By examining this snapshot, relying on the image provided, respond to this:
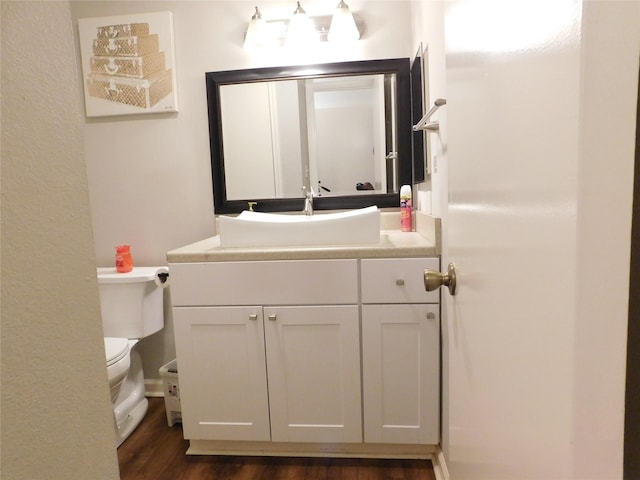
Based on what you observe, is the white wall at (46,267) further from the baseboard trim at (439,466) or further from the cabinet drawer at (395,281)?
the baseboard trim at (439,466)

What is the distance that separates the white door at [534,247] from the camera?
31 cm

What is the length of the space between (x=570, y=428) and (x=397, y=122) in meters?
1.71

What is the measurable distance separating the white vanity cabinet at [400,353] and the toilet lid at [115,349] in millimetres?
1035

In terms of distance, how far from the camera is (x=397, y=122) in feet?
6.19

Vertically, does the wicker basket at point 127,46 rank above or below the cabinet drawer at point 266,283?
above

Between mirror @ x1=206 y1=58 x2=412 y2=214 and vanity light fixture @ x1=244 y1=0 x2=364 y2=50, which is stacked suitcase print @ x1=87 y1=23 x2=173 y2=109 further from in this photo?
vanity light fixture @ x1=244 y1=0 x2=364 y2=50

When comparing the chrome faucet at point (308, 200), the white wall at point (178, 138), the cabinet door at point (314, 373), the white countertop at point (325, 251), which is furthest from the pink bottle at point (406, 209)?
the white wall at point (178, 138)

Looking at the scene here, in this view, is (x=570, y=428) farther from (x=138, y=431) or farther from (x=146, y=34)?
(x=146, y=34)

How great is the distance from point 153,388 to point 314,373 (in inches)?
45.6

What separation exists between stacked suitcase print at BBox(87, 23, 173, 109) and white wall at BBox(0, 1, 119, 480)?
161 centimetres

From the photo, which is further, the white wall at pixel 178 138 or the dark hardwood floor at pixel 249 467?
the white wall at pixel 178 138

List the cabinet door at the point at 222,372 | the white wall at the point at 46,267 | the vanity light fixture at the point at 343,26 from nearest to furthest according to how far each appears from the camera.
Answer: the white wall at the point at 46,267
the cabinet door at the point at 222,372
the vanity light fixture at the point at 343,26

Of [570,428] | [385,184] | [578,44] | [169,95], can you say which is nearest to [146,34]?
[169,95]

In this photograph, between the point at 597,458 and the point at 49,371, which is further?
the point at 49,371
